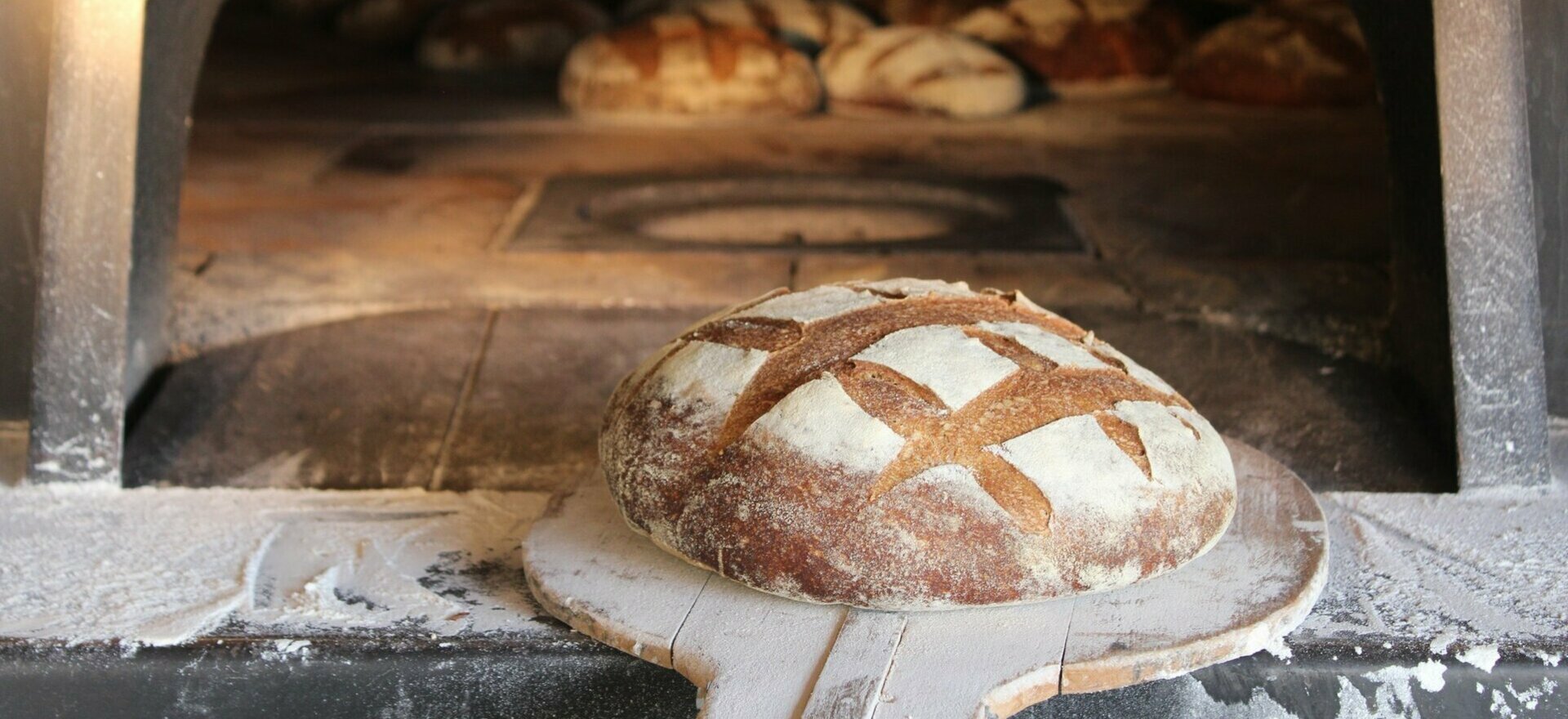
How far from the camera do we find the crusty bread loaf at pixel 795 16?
4793mm

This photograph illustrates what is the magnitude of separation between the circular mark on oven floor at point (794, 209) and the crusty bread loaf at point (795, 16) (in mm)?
1305

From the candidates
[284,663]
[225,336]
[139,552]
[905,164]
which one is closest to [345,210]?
[225,336]

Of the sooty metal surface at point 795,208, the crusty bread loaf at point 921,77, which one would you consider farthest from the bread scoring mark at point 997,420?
the crusty bread loaf at point 921,77

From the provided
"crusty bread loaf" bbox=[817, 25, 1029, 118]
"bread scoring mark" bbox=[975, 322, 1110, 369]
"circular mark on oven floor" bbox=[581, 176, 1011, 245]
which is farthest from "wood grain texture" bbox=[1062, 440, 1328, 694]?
"crusty bread loaf" bbox=[817, 25, 1029, 118]

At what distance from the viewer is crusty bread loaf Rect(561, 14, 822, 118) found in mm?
4344

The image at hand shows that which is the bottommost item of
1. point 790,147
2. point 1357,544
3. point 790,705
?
point 790,147

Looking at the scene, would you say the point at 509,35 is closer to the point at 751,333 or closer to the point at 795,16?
the point at 795,16

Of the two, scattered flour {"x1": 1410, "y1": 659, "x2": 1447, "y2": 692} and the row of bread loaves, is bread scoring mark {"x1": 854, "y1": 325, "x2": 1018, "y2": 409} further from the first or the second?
the row of bread loaves

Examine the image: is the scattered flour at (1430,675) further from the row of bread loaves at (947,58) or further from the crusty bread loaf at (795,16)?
the crusty bread loaf at (795,16)

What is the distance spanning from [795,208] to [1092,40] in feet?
5.28

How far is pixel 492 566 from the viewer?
65.1 inches

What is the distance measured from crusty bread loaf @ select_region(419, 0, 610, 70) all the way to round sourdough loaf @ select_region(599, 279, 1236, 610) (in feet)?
13.2

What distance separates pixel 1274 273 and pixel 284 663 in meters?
1.92

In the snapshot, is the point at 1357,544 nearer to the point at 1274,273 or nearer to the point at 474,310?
the point at 1274,273
